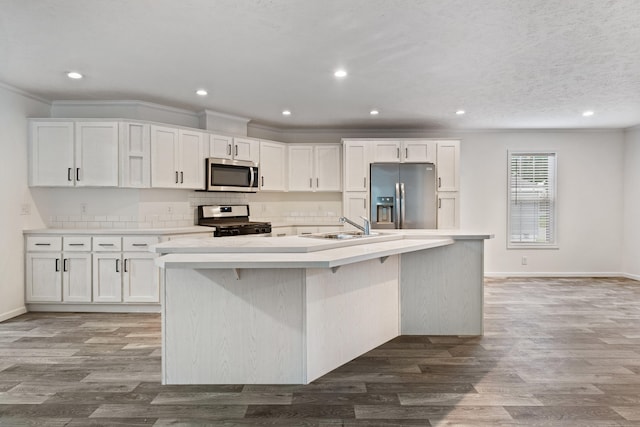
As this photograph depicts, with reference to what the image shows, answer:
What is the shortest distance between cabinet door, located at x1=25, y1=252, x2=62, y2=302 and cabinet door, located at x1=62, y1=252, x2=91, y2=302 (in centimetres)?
9

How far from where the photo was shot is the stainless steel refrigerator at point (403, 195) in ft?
20.1

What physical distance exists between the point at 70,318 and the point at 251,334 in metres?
2.79

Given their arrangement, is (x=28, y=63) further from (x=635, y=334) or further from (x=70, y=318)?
(x=635, y=334)

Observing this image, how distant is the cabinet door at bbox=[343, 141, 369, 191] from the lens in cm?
627

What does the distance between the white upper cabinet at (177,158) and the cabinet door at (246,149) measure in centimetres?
53

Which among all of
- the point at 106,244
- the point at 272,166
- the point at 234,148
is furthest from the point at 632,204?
the point at 106,244

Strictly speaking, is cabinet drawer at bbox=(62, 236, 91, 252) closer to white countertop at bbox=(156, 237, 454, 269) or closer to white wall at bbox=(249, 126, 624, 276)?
white countertop at bbox=(156, 237, 454, 269)

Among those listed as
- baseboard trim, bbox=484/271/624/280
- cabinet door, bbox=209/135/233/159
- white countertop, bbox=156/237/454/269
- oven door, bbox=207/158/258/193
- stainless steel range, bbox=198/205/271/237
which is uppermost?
cabinet door, bbox=209/135/233/159

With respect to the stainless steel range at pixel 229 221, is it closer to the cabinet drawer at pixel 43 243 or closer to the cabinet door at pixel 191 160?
the cabinet door at pixel 191 160

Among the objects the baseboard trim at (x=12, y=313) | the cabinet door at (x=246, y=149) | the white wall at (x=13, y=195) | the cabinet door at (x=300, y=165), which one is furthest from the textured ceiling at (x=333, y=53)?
the baseboard trim at (x=12, y=313)

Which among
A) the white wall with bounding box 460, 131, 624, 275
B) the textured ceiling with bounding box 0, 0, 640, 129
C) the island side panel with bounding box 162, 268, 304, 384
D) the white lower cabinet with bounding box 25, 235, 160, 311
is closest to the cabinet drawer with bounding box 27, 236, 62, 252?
the white lower cabinet with bounding box 25, 235, 160, 311

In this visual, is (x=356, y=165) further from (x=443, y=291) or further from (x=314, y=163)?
(x=443, y=291)

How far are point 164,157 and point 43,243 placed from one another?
1.63 m

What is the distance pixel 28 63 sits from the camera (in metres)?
3.70
